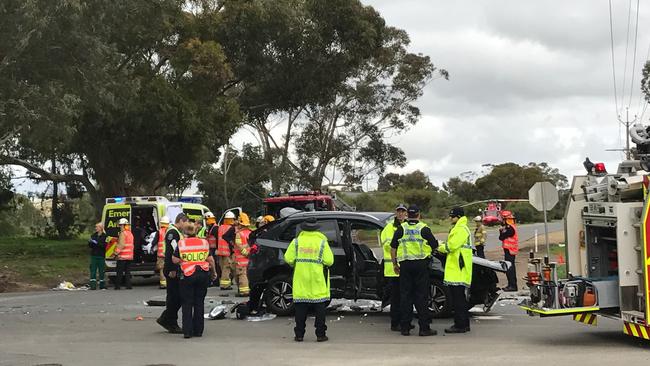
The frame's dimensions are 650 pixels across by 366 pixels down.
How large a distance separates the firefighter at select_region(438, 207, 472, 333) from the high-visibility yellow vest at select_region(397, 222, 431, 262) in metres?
0.33

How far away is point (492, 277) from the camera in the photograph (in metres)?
11.2

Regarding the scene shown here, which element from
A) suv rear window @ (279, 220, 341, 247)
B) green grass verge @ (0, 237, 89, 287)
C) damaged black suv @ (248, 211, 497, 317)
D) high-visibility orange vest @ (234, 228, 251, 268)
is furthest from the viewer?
green grass verge @ (0, 237, 89, 287)

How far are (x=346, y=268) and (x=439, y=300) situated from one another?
4.94 feet

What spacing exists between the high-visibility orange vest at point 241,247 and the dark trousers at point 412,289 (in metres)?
5.44

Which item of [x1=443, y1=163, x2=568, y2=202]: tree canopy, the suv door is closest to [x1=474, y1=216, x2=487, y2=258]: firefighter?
the suv door

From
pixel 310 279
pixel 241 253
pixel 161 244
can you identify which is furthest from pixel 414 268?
pixel 161 244

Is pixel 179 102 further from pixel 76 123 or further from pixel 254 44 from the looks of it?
pixel 254 44

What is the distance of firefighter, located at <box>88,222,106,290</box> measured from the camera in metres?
17.3

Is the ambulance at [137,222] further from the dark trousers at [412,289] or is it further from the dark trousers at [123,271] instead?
the dark trousers at [412,289]

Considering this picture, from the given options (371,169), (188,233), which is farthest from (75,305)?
(371,169)

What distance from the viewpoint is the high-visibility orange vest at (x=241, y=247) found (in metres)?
14.8

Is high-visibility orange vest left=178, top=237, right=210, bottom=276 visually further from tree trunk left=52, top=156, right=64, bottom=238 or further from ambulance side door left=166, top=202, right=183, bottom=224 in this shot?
tree trunk left=52, top=156, right=64, bottom=238

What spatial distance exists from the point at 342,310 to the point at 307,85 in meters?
18.7

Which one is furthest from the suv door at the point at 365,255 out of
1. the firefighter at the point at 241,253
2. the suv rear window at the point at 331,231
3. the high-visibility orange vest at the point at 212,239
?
the high-visibility orange vest at the point at 212,239
